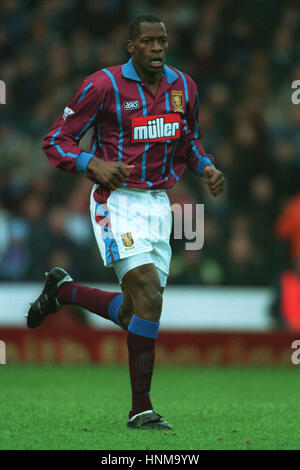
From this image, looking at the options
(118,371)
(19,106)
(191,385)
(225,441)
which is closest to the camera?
(225,441)

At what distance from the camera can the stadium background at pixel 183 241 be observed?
6.34 meters

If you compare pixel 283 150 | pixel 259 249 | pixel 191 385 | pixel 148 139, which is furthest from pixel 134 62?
pixel 283 150

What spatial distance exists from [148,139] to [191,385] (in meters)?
2.72

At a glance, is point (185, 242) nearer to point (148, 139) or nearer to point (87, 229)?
point (87, 229)

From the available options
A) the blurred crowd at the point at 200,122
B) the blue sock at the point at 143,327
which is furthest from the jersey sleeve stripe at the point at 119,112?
the blurred crowd at the point at 200,122

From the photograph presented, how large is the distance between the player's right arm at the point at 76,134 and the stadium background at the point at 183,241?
1292mm

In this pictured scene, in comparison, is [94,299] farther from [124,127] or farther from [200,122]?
[200,122]

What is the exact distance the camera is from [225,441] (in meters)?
4.48

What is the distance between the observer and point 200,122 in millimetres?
10664

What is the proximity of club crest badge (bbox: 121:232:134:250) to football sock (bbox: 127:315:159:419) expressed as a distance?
349mm

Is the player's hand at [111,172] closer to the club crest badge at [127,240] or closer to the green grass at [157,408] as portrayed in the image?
the club crest badge at [127,240]

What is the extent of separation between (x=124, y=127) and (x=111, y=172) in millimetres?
379

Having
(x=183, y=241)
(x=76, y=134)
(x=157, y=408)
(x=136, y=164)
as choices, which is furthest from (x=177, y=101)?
(x=183, y=241)

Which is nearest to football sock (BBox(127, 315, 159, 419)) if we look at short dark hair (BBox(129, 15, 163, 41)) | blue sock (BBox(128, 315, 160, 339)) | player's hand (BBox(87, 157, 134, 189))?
blue sock (BBox(128, 315, 160, 339))
